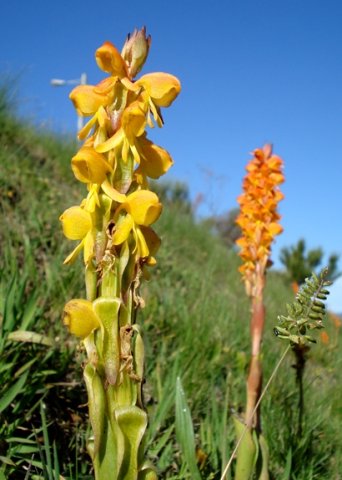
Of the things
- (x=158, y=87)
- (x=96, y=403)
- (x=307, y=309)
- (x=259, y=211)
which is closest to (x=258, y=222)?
(x=259, y=211)

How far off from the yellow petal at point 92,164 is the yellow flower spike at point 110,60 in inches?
6.0

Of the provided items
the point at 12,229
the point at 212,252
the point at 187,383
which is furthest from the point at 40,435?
the point at 212,252

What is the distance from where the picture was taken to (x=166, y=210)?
607 cm

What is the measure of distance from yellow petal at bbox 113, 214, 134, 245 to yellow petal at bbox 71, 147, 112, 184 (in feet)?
0.28

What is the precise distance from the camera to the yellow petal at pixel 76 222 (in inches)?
37.8

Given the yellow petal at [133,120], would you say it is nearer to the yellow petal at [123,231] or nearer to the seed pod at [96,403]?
the yellow petal at [123,231]

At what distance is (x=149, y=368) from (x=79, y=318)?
4.78 ft

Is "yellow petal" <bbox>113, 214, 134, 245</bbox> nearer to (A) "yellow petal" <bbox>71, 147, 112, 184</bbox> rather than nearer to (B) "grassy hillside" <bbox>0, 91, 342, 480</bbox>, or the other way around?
(A) "yellow petal" <bbox>71, 147, 112, 184</bbox>

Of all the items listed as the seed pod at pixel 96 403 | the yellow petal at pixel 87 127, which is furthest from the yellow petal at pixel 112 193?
the seed pod at pixel 96 403

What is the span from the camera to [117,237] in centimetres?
93

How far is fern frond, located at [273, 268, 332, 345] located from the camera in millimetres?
1001

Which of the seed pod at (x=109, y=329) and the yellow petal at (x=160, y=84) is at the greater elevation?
the yellow petal at (x=160, y=84)

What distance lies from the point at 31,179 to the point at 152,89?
10.3 ft

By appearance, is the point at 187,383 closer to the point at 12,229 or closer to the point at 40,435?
the point at 40,435
